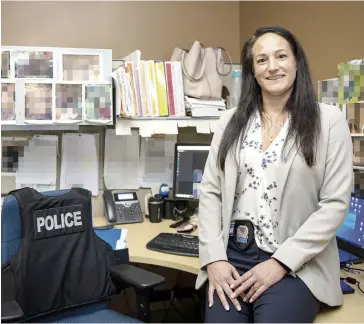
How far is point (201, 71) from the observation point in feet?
6.52

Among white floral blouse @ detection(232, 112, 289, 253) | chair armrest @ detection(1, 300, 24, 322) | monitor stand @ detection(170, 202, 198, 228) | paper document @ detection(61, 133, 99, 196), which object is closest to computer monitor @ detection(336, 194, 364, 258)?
white floral blouse @ detection(232, 112, 289, 253)

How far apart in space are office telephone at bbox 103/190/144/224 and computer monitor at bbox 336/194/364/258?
0.99 metres

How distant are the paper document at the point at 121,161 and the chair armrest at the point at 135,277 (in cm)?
69

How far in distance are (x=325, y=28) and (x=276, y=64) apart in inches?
51.7

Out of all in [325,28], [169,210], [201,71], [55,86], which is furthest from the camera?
[325,28]

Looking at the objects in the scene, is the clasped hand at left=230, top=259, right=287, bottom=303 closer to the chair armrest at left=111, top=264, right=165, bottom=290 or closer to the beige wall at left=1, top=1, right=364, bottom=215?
the chair armrest at left=111, top=264, right=165, bottom=290

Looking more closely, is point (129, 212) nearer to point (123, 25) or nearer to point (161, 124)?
point (161, 124)

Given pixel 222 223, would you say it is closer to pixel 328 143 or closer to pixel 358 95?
pixel 328 143

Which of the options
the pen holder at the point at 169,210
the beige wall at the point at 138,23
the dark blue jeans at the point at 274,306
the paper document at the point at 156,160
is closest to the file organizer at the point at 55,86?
the paper document at the point at 156,160

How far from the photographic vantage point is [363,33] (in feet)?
6.40

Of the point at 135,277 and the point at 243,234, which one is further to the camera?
the point at 135,277

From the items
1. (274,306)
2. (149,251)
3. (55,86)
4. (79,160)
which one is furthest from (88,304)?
(55,86)

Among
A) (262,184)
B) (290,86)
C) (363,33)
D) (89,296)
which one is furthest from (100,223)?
(363,33)

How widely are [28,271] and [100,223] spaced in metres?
0.69
